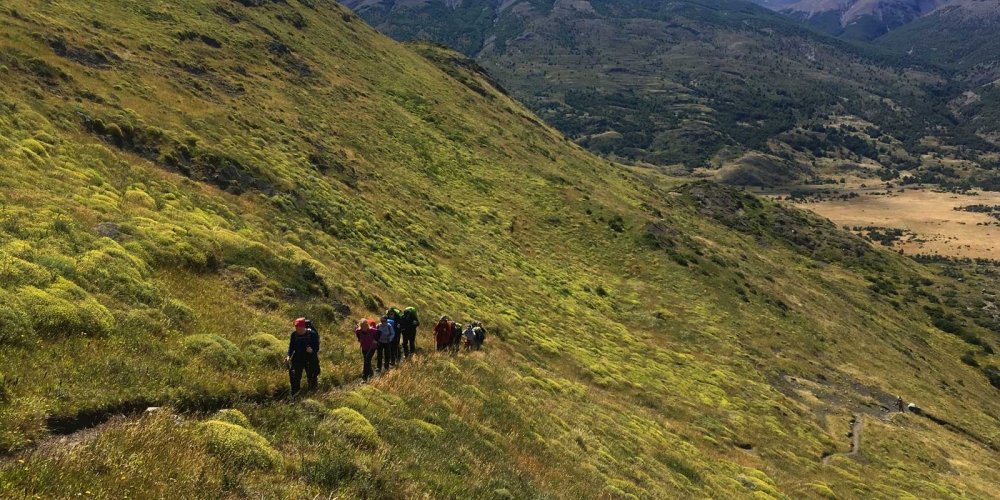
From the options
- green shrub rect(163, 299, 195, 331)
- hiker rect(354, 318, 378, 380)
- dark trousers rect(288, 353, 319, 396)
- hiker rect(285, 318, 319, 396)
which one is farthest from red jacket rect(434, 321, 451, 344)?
green shrub rect(163, 299, 195, 331)

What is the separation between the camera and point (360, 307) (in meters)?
23.2

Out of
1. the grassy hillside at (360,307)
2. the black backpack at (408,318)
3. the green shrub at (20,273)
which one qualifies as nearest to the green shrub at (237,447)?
the grassy hillside at (360,307)

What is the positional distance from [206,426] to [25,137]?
21.3m

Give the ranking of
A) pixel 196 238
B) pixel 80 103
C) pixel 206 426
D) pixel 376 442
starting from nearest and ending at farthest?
pixel 206 426, pixel 376 442, pixel 196 238, pixel 80 103

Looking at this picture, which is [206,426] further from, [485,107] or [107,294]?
[485,107]

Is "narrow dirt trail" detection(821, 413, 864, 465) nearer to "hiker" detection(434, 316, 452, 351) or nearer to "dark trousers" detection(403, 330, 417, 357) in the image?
"hiker" detection(434, 316, 452, 351)

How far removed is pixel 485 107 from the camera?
94000 mm

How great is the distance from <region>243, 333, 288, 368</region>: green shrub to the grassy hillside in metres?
0.08

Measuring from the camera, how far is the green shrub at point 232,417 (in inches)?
394

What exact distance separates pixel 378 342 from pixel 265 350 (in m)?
3.47

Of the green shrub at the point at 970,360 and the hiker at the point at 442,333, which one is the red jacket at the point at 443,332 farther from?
the green shrub at the point at 970,360

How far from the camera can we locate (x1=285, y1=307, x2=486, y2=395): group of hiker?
1259 cm

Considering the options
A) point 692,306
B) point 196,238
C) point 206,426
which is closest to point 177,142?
point 196,238

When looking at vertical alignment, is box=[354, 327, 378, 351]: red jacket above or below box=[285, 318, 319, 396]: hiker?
below
